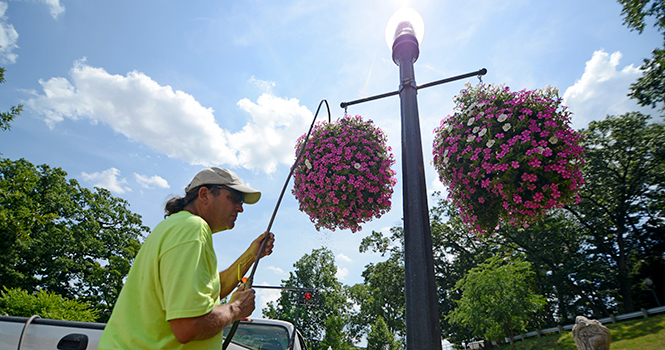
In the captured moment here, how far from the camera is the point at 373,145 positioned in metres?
3.62

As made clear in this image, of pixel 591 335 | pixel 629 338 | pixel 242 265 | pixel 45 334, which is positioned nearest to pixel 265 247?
pixel 242 265

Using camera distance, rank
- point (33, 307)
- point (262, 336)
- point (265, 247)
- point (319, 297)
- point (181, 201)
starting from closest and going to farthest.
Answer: point (181, 201) < point (265, 247) < point (262, 336) < point (33, 307) < point (319, 297)

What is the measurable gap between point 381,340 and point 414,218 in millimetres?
32750

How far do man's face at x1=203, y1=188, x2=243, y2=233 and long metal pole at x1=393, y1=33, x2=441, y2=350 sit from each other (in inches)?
48.3

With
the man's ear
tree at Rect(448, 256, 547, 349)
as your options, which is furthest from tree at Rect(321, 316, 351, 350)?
the man's ear

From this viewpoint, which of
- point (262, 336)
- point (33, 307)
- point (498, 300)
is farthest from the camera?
point (498, 300)

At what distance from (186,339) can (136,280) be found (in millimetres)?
447

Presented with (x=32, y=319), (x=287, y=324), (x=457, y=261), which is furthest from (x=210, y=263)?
(x=457, y=261)

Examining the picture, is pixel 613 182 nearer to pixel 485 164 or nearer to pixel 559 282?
pixel 559 282

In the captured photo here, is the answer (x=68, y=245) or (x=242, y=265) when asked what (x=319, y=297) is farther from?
(x=242, y=265)

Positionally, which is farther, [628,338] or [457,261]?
[457,261]

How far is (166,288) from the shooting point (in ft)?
4.73

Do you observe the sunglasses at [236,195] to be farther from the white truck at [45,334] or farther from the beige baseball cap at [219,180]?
the white truck at [45,334]

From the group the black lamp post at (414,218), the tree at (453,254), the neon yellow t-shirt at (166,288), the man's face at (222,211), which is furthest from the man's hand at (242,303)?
the tree at (453,254)
